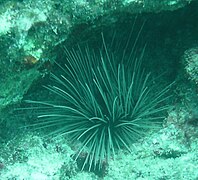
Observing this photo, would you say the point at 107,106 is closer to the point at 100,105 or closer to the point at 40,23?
the point at 100,105

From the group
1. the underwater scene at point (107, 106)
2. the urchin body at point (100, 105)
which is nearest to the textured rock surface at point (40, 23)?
the underwater scene at point (107, 106)

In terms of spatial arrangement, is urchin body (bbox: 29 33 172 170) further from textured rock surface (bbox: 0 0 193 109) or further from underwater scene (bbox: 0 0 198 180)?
textured rock surface (bbox: 0 0 193 109)

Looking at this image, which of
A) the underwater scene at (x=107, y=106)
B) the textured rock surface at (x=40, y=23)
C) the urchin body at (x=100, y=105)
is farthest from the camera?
the urchin body at (x=100, y=105)

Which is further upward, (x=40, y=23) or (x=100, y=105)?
(x=40, y=23)

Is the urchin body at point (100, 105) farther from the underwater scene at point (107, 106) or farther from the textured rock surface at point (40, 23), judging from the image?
the textured rock surface at point (40, 23)

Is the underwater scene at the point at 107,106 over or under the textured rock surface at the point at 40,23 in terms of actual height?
under

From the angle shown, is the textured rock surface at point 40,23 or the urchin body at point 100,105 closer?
the textured rock surface at point 40,23

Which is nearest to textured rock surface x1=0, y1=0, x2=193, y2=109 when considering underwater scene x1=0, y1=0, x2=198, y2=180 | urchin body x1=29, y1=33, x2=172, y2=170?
underwater scene x1=0, y1=0, x2=198, y2=180

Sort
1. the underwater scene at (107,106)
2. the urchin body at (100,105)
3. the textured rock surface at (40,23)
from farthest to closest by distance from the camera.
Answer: the urchin body at (100,105) < the underwater scene at (107,106) < the textured rock surface at (40,23)

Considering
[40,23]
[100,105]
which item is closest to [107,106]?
[100,105]
